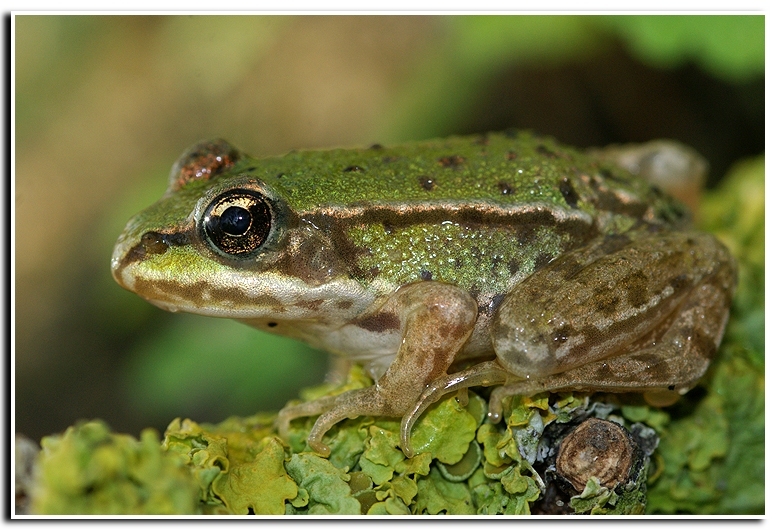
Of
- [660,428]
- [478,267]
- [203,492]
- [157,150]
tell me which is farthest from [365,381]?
[157,150]

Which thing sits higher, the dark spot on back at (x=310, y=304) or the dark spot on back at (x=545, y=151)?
the dark spot on back at (x=545, y=151)

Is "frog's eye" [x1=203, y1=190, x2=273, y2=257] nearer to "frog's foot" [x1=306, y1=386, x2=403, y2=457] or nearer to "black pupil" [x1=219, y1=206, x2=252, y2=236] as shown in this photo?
"black pupil" [x1=219, y1=206, x2=252, y2=236]

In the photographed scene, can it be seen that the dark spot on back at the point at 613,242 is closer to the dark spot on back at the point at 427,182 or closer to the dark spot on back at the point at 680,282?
the dark spot on back at the point at 680,282

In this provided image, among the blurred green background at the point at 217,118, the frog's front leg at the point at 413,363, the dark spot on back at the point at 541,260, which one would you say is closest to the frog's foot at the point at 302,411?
the frog's front leg at the point at 413,363

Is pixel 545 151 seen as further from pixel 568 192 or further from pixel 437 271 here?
pixel 437 271

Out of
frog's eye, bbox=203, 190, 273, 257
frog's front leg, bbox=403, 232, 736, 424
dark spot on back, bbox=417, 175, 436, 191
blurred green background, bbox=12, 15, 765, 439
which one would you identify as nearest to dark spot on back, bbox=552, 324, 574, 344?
frog's front leg, bbox=403, 232, 736, 424

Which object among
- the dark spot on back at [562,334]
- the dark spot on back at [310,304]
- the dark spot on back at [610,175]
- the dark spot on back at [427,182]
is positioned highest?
the dark spot on back at [610,175]

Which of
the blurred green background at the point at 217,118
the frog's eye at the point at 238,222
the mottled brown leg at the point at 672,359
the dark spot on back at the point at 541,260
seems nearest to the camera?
the mottled brown leg at the point at 672,359
